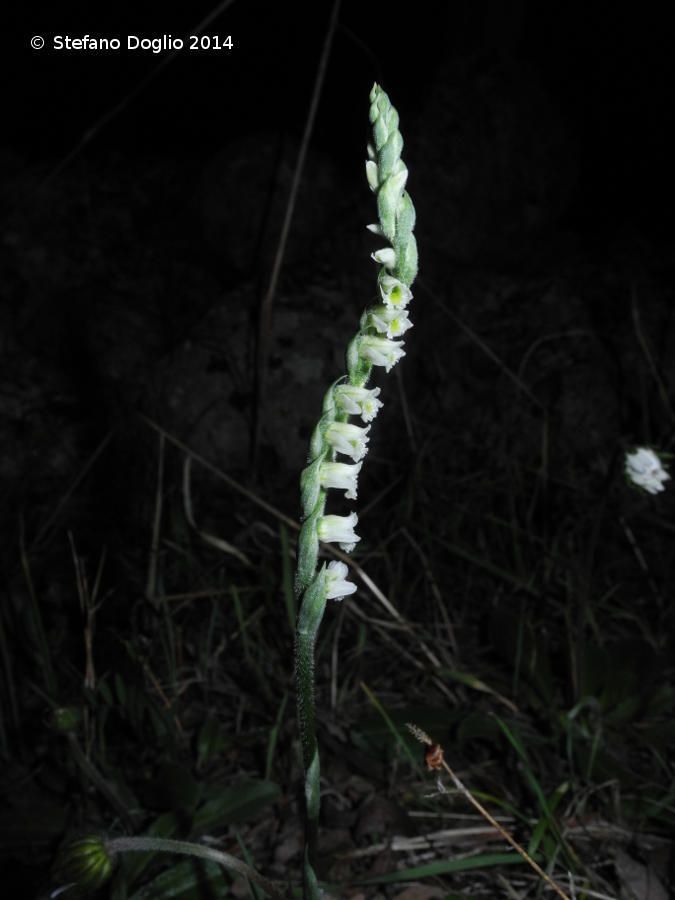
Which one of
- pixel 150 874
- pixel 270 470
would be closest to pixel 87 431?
Result: pixel 270 470

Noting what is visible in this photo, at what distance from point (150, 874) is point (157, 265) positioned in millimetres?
3937

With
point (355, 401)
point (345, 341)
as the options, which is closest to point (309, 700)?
point (355, 401)

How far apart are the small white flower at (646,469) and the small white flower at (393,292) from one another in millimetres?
1213

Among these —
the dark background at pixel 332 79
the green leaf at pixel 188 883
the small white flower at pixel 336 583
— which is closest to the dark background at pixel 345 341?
the dark background at pixel 332 79

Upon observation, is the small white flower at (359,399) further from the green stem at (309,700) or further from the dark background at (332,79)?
the dark background at (332,79)

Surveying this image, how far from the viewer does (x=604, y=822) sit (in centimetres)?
178

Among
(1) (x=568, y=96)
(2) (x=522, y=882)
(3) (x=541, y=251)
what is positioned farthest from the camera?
(1) (x=568, y=96)

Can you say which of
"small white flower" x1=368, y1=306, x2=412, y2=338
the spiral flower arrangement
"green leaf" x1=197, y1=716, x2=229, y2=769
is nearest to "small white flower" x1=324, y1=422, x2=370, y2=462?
the spiral flower arrangement

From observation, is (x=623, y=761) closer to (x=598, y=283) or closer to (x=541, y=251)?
(x=598, y=283)

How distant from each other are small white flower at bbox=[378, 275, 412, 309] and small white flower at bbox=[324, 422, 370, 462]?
0.56ft

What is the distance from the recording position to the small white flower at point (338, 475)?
998mm

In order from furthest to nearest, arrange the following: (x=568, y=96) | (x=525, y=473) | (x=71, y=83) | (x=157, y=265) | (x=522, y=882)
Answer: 1. (x=71, y=83)
2. (x=568, y=96)
3. (x=157, y=265)
4. (x=525, y=473)
5. (x=522, y=882)

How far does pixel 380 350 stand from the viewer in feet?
3.24

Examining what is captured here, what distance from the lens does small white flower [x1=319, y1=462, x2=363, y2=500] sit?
1.00 meters
